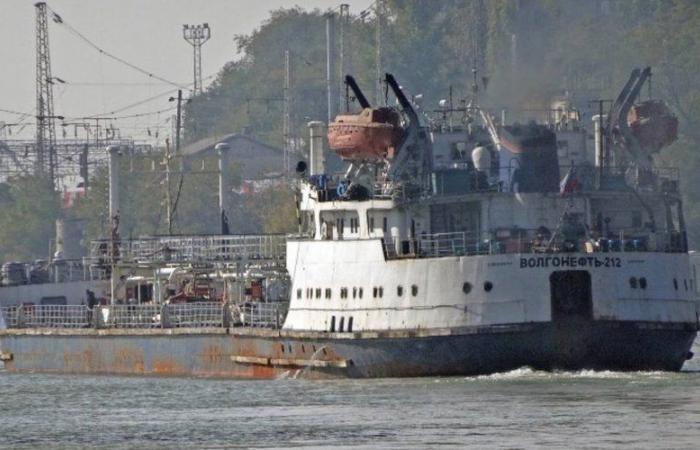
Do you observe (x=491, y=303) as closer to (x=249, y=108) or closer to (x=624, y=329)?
(x=624, y=329)

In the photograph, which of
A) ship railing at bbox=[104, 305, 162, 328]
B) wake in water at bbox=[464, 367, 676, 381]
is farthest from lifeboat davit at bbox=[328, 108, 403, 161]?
ship railing at bbox=[104, 305, 162, 328]

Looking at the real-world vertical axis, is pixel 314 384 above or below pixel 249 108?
below

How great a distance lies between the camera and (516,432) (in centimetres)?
5353

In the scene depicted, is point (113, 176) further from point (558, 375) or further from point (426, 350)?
point (558, 375)

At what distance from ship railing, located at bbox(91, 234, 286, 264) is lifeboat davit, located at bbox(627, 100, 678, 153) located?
12280mm

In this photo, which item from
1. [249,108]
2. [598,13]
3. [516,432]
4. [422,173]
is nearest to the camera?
[516,432]

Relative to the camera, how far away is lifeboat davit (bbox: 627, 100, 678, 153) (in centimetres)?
7150

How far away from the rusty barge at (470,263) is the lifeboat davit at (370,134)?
0.18 ft

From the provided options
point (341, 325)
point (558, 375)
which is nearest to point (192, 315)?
point (341, 325)

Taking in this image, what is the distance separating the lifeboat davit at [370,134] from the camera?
232 ft

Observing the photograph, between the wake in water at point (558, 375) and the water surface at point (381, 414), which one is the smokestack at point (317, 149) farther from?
the wake in water at point (558, 375)

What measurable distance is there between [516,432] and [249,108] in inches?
5312

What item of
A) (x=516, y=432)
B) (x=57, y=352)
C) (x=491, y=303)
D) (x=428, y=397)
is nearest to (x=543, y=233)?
(x=491, y=303)

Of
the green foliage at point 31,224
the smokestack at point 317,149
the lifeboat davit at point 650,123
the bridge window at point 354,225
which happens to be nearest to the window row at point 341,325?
the bridge window at point 354,225
